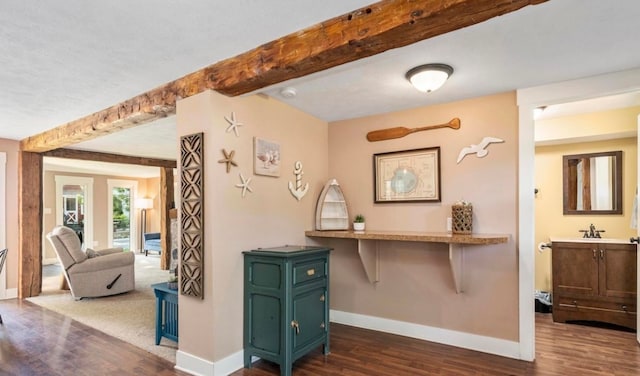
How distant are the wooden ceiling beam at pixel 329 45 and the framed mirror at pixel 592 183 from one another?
3.37 metres

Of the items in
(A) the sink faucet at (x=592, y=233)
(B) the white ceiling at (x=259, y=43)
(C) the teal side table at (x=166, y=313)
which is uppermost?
(B) the white ceiling at (x=259, y=43)

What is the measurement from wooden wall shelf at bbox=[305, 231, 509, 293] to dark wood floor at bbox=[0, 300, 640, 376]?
620 mm

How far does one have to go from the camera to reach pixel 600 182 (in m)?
3.94

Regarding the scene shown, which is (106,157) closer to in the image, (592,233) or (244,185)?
(244,185)

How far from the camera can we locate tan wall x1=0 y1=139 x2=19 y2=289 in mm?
4902

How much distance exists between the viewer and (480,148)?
310 cm

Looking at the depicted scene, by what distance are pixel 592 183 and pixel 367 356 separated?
3.28m

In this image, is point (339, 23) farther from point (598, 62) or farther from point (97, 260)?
point (97, 260)

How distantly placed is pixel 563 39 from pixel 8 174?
6.54 m

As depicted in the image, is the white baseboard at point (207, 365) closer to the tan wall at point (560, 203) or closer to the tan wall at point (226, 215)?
the tan wall at point (226, 215)

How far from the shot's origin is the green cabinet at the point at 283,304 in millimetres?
2555

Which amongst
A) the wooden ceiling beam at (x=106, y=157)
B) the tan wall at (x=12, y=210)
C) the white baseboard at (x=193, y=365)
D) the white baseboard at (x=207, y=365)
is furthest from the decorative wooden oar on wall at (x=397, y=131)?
the tan wall at (x=12, y=210)

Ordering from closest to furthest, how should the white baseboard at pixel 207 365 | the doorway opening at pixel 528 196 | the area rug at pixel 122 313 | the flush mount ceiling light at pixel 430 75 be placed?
the flush mount ceiling light at pixel 430 75
the white baseboard at pixel 207 365
the doorway opening at pixel 528 196
the area rug at pixel 122 313

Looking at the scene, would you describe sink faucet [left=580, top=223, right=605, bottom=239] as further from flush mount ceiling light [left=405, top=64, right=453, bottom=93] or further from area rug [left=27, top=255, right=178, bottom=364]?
area rug [left=27, top=255, right=178, bottom=364]
